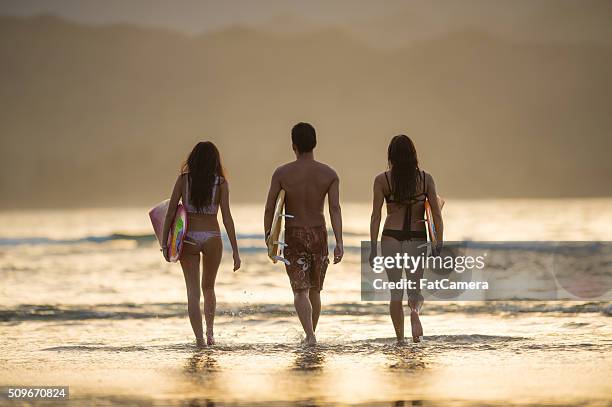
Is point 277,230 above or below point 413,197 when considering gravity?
below

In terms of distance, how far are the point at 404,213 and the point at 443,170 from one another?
338 feet

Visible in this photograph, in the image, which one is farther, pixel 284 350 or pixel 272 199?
pixel 272 199

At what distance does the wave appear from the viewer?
1288 cm

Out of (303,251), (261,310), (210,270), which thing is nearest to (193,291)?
(210,270)

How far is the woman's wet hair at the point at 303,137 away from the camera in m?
9.49

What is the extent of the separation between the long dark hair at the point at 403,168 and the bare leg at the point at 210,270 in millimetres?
1771

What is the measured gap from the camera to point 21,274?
21922 mm

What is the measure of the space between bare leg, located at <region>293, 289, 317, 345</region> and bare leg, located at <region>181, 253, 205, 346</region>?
0.96m

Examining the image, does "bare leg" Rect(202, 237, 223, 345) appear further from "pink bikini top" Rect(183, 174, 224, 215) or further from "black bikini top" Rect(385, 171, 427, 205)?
"black bikini top" Rect(385, 171, 427, 205)

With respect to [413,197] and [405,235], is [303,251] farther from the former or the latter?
[413,197]

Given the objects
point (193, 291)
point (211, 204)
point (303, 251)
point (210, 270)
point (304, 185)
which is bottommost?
point (193, 291)

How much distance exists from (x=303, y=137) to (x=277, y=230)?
2.98 ft

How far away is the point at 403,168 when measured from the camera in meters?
9.38

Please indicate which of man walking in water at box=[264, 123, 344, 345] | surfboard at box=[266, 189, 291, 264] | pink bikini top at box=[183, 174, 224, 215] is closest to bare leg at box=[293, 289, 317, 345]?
man walking in water at box=[264, 123, 344, 345]
